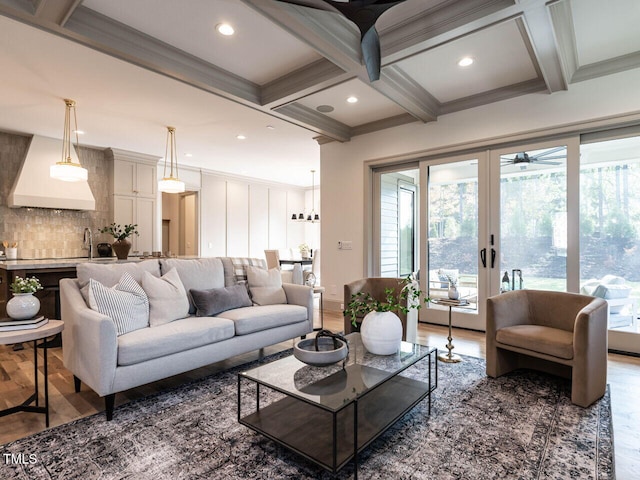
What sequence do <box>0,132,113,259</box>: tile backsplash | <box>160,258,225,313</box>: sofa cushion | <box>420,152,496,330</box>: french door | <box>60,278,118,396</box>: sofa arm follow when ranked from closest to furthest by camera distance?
1. <box>60,278,118,396</box>: sofa arm
2. <box>160,258,225,313</box>: sofa cushion
3. <box>420,152,496,330</box>: french door
4. <box>0,132,113,259</box>: tile backsplash

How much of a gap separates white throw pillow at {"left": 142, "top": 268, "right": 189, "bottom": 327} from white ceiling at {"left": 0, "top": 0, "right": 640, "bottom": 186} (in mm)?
1905

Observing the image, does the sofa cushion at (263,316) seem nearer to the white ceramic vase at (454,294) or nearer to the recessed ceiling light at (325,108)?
the white ceramic vase at (454,294)

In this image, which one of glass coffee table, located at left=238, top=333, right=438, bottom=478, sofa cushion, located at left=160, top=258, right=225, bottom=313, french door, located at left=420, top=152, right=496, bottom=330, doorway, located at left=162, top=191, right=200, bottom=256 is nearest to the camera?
glass coffee table, located at left=238, top=333, right=438, bottom=478

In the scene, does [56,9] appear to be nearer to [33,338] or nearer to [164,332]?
[33,338]

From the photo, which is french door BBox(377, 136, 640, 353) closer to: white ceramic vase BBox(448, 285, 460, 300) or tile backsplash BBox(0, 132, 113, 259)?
white ceramic vase BBox(448, 285, 460, 300)

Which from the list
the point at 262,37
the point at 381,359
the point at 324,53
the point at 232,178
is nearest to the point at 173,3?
the point at 262,37

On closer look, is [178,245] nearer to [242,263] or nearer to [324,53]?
[242,263]

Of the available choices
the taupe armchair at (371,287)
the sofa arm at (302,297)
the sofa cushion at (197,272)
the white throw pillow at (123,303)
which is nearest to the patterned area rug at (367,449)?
the white throw pillow at (123,303)

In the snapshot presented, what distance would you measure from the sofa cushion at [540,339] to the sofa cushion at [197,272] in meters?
2.55

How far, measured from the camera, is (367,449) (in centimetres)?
185

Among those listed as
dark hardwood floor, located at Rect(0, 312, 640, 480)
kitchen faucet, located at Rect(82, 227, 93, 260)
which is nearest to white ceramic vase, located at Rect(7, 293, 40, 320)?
dark hardwood floor, located at Rect(0, 312, 640, 480)

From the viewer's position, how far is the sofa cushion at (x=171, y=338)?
2.28m

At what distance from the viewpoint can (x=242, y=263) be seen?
3824mm

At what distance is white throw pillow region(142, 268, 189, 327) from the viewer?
108 inches
